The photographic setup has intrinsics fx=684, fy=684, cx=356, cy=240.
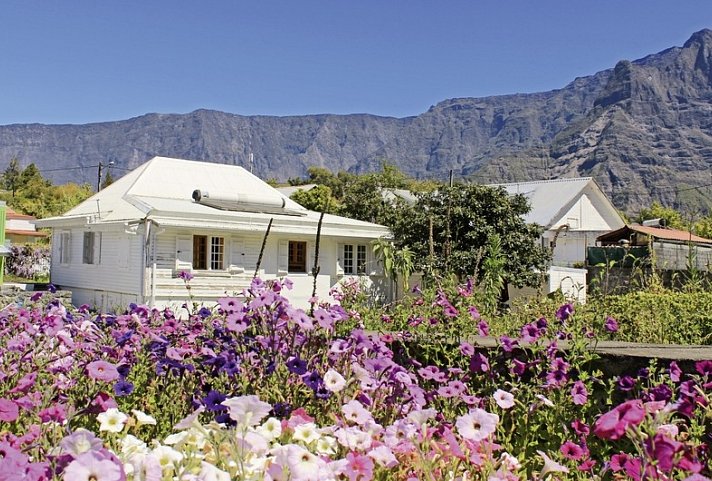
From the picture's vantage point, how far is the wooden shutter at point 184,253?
17.3m

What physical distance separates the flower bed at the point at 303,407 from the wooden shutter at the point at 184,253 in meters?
12.8

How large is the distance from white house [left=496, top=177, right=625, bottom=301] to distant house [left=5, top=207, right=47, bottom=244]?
25.4 m

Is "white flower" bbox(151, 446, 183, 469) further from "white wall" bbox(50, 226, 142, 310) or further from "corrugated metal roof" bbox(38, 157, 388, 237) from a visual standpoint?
"white wall" bbox(50, 226, 142, 310)

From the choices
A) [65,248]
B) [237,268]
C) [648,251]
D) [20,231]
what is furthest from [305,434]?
[20,231]

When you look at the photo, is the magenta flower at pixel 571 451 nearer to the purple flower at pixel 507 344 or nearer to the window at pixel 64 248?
the purple flower at pixel 507 344

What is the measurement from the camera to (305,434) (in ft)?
6.76

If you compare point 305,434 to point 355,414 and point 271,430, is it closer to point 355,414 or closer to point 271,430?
point 271,430

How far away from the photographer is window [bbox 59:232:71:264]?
21.2 meters

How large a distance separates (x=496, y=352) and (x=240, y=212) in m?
15.6

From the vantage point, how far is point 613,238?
25.1m

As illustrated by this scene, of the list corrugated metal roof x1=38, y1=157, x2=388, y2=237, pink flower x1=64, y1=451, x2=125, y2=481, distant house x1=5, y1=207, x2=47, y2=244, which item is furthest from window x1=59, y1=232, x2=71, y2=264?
pink flower x1=64, y1=451, x2=125, y2=481

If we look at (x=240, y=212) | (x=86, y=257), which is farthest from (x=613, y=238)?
(x=86, y=257)

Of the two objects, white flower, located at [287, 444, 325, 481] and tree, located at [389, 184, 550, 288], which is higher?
tree, located at [389, 184, 550, 288]

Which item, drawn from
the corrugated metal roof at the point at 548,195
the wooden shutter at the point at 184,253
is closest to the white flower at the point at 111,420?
the wooden shutter at the point at 184,253
